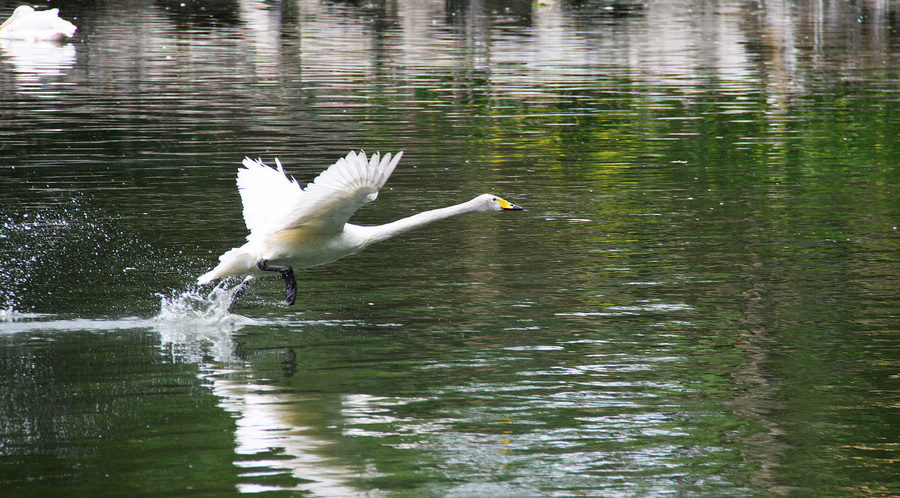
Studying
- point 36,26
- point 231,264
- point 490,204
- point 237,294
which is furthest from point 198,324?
point 36,26

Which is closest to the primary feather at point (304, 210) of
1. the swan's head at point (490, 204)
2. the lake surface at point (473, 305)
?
the lake surface at point (473, 305)

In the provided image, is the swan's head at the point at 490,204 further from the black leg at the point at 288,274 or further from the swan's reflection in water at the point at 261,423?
the swan's reflection in water at the point at 261,423

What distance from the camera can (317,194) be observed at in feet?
36.3

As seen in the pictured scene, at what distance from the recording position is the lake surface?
833cm

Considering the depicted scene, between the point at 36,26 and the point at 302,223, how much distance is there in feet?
129

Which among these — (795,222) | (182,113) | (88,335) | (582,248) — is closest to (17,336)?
(88,335)

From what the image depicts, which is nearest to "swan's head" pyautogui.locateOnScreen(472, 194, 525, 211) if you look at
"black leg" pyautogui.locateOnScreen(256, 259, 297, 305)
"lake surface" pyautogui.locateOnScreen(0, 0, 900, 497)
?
"lake surface" pyautogui.locateOnScreen(0, 0, 900, 497)

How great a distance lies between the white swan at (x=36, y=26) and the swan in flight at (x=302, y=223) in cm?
3680

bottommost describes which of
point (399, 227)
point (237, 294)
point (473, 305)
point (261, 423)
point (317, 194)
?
point (261, 423)

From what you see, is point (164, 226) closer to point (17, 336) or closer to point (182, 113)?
point (17, 336)

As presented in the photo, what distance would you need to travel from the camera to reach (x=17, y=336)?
11.4 m

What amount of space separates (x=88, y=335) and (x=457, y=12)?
53184 mm

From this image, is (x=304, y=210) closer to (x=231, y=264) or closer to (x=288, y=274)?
(x=288, y=274)

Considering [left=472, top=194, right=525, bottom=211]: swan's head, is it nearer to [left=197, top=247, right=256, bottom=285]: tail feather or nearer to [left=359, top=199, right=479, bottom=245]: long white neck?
[left=359, top=199, right=479, bottom=245]: long white neck
